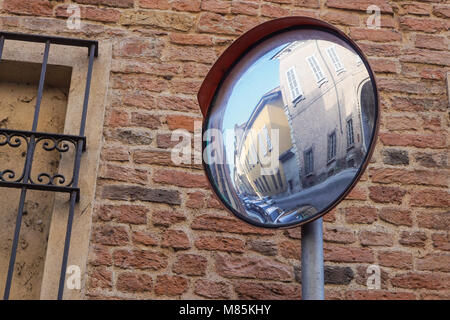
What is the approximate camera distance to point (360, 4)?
134 inches

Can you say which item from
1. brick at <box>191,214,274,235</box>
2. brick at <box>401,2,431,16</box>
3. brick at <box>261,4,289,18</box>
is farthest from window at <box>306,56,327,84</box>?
brick at <box>401,2,431,16</box>

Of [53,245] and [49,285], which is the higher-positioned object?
[53,245]

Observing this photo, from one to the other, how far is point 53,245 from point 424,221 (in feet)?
5.75

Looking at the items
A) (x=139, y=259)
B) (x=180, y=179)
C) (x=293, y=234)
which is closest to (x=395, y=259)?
(x=293, y=234)

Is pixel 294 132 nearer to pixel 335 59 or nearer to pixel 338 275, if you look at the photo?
pixel 335 59

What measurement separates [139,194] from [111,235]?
237 millimetres

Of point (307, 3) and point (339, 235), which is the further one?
point (307, 3)

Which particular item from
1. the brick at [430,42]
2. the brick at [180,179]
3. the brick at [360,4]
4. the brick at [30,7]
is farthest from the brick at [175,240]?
the brick at [430,42]

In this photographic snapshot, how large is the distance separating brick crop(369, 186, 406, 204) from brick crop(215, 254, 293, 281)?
578 mm

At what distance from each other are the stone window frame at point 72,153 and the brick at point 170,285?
0.33m

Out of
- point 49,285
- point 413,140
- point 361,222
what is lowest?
point 49,285

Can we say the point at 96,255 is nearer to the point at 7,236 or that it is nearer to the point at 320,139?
the point at 7,236
